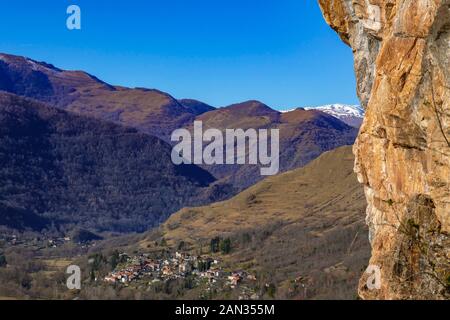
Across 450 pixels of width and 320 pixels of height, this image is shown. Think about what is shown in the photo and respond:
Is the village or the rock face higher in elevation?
the rock face

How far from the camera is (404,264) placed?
853 inches

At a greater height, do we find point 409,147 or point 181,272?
point 409,147

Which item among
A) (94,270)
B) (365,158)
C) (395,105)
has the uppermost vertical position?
(395,105)

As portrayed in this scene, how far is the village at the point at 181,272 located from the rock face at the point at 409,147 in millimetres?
107938

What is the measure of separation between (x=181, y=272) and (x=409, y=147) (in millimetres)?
146549

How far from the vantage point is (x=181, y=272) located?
16750 cm

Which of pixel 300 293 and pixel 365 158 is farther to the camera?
pixel 300 293

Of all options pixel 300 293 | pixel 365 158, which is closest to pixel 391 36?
pixel 365 158

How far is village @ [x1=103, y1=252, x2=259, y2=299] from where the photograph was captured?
15106 centimetres

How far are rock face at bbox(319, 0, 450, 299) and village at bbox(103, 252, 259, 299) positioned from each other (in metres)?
108

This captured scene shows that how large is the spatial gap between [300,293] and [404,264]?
11718 centimetres

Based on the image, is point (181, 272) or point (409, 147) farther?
point (181, 272)

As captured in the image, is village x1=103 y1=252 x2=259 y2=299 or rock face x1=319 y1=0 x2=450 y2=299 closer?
rock face x1=319 y1=0 x2=450 y2=299
